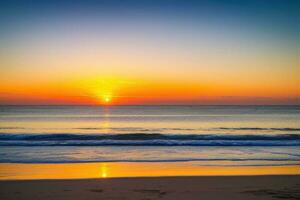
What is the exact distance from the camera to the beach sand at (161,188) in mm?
7680

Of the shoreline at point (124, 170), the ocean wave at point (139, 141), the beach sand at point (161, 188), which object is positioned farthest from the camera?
the ocean wave at point (139, 141)

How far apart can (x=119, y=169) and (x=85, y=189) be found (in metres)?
3.36

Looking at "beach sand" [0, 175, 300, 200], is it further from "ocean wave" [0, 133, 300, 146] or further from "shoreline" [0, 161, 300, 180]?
"ocean wave" [0, 133, 300, 146]

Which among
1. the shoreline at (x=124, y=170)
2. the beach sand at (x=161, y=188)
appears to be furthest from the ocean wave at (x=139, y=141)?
the beach sand at (x=161, y=188)

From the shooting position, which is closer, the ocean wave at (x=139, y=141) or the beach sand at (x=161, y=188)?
the beach sand at (x=161, y=188)

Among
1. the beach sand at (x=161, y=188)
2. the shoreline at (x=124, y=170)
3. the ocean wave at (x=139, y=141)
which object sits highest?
the beach sand at (x=161, y=188)

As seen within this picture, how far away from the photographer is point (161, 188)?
8430 mm

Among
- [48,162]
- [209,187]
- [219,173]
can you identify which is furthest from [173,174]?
[48,162]

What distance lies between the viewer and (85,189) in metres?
8.27

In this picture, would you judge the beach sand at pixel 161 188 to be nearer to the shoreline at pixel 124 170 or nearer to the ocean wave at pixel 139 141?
the shoreline at pixel 124 170

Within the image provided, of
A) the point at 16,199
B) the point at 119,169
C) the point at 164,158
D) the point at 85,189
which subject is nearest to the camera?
the point at 16,199

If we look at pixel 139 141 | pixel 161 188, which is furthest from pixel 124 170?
pixel 139 141

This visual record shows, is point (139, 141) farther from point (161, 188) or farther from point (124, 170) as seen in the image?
point (161, 188)

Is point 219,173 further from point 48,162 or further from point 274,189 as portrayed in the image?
point 48,162
